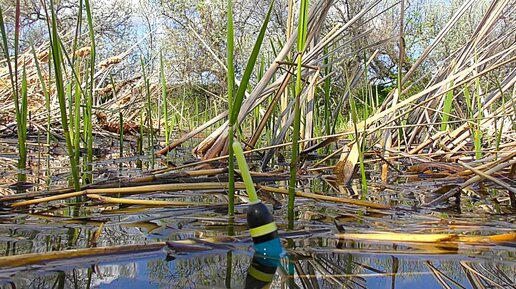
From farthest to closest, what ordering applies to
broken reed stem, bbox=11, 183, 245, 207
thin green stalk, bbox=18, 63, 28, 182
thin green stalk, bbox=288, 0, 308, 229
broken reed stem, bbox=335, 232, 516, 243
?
thin green stalk, bbox=18, 63, 28, 182, broken reed stem, bbox=11, 183, 245, 207, thin green stalk, bbox=288, 0, 308, 229, broken reed stem, bbox=335, 232, 516, 243

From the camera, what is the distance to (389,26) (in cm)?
1299

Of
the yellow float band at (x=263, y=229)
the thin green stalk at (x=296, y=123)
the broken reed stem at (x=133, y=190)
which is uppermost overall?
the thin green stalk at (x=296, y=123)

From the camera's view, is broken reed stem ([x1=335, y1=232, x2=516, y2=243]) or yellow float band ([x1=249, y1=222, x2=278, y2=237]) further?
Answer: broken reed stem ([x1=335, y1=232, x2=516, y2=243])

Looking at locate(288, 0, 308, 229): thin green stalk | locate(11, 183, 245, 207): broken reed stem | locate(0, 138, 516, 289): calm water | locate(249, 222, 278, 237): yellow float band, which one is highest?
locate(288, 0, 308, 229): thin green stalk

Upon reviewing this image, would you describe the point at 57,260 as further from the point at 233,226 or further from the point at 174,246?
the point at 233,226

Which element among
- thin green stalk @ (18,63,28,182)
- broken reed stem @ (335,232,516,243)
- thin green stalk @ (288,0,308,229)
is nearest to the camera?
broken reed stem @ (335,232,516,243)

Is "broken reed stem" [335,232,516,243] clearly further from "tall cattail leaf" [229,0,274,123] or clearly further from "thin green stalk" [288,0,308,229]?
"tall cattail leaf" [229,0,274,123]

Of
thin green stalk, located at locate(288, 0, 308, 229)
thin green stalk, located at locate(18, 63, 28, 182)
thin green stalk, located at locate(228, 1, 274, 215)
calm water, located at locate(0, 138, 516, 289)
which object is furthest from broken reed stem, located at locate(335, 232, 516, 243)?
thin green stalk, located at locate(18, 63, 28, 182)

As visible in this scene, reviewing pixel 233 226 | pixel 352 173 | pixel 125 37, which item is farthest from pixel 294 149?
pixel 125 37

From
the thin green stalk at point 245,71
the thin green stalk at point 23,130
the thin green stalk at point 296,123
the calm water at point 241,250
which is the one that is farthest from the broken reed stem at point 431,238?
the thin green stalk at point 23,130

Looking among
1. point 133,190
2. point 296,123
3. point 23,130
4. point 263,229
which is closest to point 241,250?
point 263,229

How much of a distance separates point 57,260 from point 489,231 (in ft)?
2.00

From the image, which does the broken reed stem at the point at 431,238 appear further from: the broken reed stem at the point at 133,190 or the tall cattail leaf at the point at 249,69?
the broken reed stem at the point at 133,190

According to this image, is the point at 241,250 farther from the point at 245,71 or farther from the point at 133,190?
the point at 133,190
